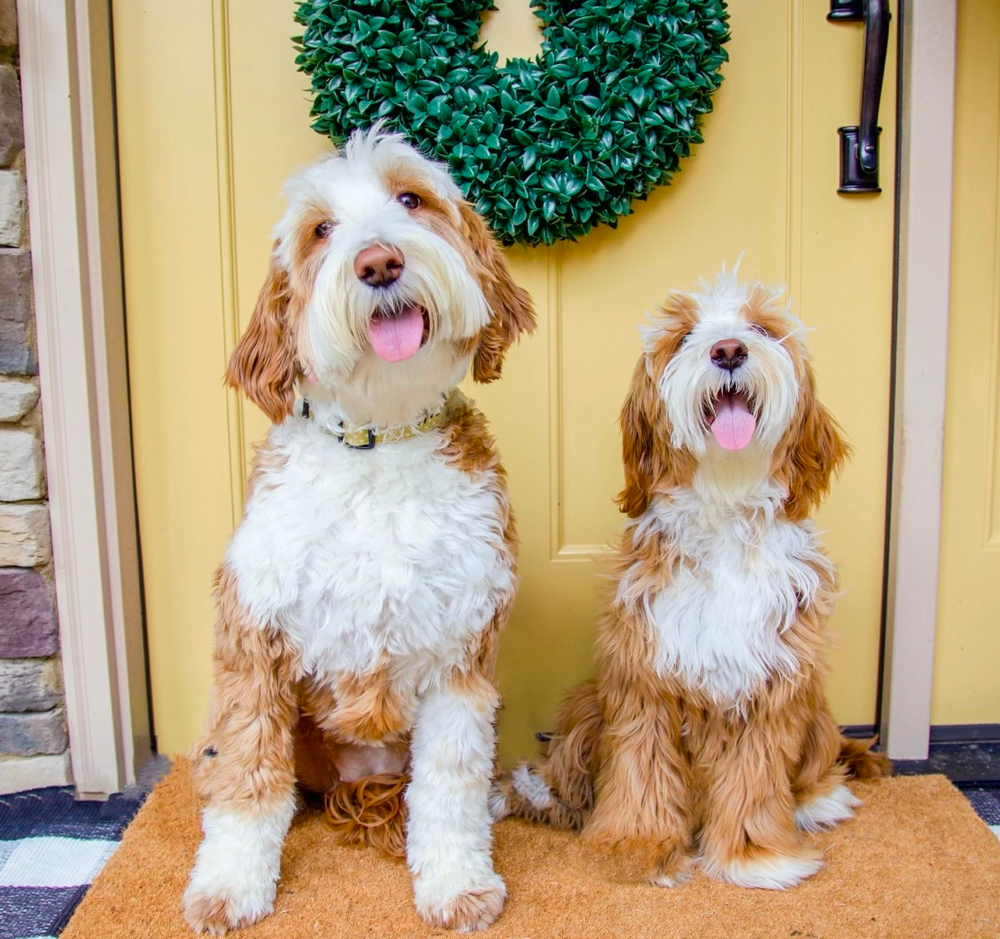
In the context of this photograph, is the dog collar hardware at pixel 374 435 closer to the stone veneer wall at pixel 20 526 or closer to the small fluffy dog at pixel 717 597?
the small fluffy dog at pixel 717 597

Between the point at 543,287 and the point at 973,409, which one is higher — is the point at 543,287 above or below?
above

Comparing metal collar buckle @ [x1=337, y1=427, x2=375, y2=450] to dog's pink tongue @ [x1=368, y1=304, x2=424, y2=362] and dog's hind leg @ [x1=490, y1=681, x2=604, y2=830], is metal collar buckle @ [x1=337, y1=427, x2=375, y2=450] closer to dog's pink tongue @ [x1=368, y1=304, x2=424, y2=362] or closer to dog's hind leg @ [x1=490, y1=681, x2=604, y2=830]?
dog's pink tongue @ [x1=368, y1=304, x2=424, y2=362]

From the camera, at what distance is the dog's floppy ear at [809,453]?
1.55 m

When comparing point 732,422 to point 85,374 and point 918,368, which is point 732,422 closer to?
point 918,368

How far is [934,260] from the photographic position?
6.59 feet

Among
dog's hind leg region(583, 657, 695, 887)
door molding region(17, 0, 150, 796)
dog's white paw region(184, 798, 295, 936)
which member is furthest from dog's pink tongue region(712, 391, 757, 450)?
door molding region(17, 0, 150, 796)

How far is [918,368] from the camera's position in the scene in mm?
2041

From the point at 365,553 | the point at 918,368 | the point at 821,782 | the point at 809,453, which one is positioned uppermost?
the point at 918,368

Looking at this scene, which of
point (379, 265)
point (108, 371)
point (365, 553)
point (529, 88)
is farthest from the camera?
point (108, 371)

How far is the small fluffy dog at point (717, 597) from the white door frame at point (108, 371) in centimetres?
59

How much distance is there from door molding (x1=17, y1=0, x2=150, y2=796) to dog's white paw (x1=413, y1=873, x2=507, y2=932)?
3.13 feet

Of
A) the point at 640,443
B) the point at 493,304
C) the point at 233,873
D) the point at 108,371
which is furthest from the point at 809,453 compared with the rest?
the point at 108,371

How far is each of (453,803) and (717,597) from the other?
647 millimetres

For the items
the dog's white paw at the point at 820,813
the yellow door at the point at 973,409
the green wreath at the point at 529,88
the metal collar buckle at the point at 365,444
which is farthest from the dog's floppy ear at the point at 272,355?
the yellow door at the point at 973,409
